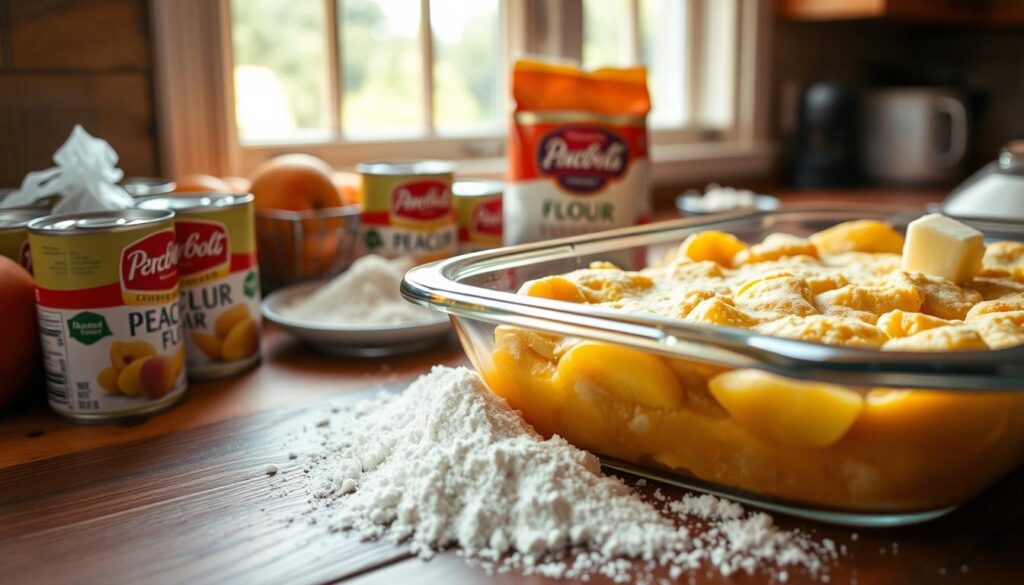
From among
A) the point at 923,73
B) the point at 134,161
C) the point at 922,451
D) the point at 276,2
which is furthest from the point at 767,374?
the point at 923,73

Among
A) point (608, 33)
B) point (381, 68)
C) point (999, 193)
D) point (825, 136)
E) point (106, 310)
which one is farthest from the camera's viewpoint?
point (825, 136)

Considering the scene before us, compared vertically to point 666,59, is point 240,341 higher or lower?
lower

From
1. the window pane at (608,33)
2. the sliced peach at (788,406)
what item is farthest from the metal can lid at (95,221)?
the window pane at (608,33)

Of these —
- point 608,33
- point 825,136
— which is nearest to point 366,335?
point 608,33

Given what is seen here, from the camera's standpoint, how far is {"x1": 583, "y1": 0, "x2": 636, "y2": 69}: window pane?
1.95m

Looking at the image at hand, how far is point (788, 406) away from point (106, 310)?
51cm

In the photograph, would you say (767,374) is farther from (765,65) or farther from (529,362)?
(765,65)

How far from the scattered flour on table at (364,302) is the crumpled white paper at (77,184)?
212 mm

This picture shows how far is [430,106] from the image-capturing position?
165 centimetres

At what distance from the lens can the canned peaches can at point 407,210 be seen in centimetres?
99

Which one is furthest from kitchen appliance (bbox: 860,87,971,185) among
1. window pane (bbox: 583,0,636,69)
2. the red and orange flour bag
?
the red and orange flour bag

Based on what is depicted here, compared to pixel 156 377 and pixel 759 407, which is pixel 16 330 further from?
pixel 759 407

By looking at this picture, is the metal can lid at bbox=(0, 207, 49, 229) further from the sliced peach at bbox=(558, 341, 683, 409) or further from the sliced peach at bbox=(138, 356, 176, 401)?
the sliced peach at bbox=(558, 341, 683, 409)

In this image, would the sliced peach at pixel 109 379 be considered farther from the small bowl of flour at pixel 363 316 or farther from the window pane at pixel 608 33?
the window pane at pixel 608 33
